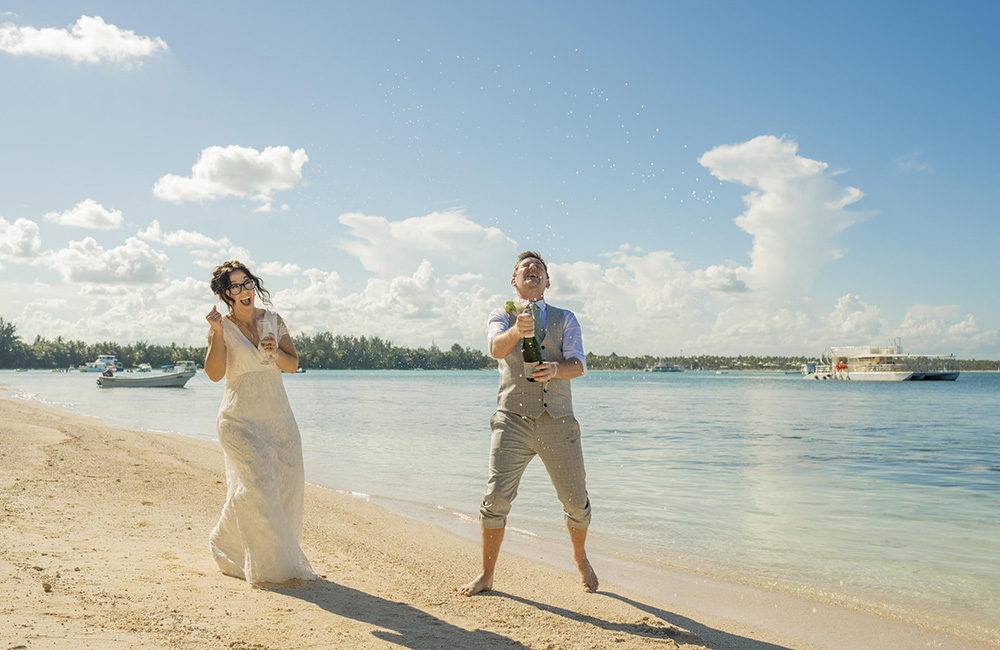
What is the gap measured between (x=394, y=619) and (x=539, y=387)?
1690 mm

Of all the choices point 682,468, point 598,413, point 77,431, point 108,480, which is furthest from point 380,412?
point 108,480

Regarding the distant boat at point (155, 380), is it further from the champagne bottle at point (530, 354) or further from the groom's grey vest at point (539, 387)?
the champagne bottle at point (530, 354)

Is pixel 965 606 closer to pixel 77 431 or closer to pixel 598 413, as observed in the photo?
pixel 77 431

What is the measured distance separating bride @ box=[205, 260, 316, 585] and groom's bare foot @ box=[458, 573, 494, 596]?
1.08 meters

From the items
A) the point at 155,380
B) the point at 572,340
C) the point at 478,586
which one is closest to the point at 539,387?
the point at 572,340

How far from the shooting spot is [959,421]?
106ft

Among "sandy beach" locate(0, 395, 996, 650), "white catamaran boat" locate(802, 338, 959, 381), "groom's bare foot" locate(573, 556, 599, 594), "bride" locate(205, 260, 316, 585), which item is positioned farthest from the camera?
"white catamaran boat" locate(802, 338, 959, 381)

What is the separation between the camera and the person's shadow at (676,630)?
4.12 meters

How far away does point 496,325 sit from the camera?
4426 millimetres

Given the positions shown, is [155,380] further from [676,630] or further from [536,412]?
[676,630]

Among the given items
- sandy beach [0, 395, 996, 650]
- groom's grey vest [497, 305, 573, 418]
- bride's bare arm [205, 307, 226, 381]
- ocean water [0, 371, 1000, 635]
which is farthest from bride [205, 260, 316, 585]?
ocean water [0, 371, 1000, 635]

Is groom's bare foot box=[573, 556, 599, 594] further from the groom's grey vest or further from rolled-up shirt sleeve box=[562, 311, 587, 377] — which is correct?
rolled-up shirt sleeve box=[562, 311, 587, 377]

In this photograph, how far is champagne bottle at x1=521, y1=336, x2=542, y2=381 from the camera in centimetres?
430

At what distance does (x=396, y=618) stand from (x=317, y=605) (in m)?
0.51
